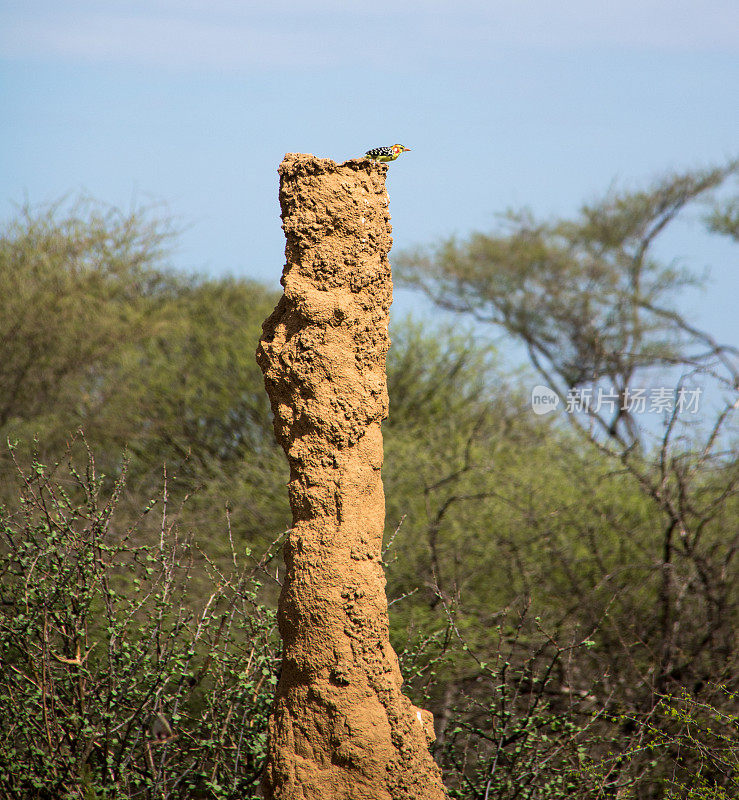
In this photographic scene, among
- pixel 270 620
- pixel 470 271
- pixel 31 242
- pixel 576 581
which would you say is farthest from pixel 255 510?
pixel 470 271

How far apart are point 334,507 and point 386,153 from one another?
128 cm

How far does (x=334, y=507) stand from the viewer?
329 centimetres

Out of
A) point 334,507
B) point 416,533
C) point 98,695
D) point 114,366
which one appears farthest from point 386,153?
point 114,366

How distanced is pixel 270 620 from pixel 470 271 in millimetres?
14362

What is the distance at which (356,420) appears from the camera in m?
3.33

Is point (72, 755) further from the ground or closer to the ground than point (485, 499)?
closer to the ground

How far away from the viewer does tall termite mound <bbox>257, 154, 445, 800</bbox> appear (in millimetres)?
3219

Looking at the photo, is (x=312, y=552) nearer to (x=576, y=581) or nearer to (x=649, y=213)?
(x=576, y=581)

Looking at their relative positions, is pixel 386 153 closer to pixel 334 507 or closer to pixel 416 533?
pixel 334 507

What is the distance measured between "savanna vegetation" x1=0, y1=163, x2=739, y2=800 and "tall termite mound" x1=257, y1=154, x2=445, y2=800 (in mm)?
940

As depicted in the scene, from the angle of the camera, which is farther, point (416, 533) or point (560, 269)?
point (560, 269)

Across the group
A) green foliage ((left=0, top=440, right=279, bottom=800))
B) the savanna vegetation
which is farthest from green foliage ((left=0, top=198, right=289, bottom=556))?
green foliage ((left=0, top=440, right=279, bottom=800))

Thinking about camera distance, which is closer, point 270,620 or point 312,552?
point 312,552

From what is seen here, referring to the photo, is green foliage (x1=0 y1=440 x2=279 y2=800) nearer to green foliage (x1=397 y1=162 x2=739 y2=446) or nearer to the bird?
the bird
